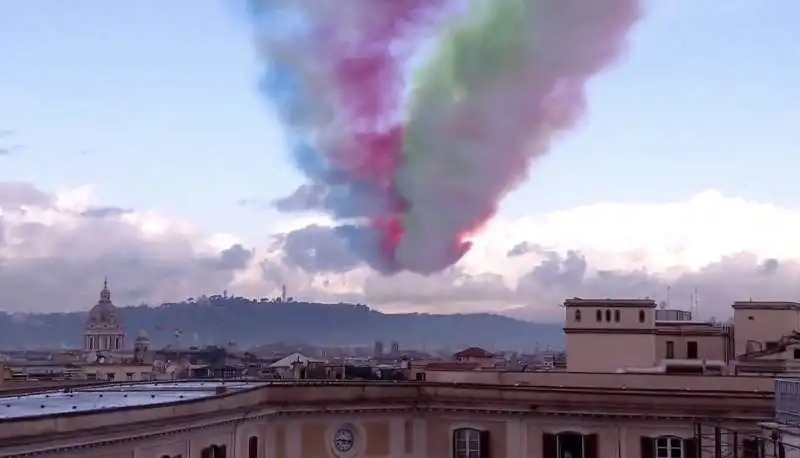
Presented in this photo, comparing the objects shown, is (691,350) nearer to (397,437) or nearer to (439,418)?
(439,418)

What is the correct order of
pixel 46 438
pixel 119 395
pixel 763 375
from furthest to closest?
pixel 763 375, pixel 119 395, pixel 46 438

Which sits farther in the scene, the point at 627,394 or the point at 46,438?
the point at 627,394

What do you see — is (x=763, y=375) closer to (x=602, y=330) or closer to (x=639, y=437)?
(x=639, y=437)

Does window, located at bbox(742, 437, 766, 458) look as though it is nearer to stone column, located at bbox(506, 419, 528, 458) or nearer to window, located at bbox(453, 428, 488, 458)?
stone column, located at bbox(506, 419, 528, 458)

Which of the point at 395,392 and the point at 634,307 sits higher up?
the point at 634,307

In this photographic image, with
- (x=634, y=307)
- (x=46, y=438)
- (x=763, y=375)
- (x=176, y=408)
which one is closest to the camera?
(x=46, y=438)

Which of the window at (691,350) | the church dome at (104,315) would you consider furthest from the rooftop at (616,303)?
the church dome at (104,315)

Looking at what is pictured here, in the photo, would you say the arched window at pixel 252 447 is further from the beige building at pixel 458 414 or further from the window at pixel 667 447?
the window at pixel 667 447

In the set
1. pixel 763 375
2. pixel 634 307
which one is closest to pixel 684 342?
pixel 634 307
